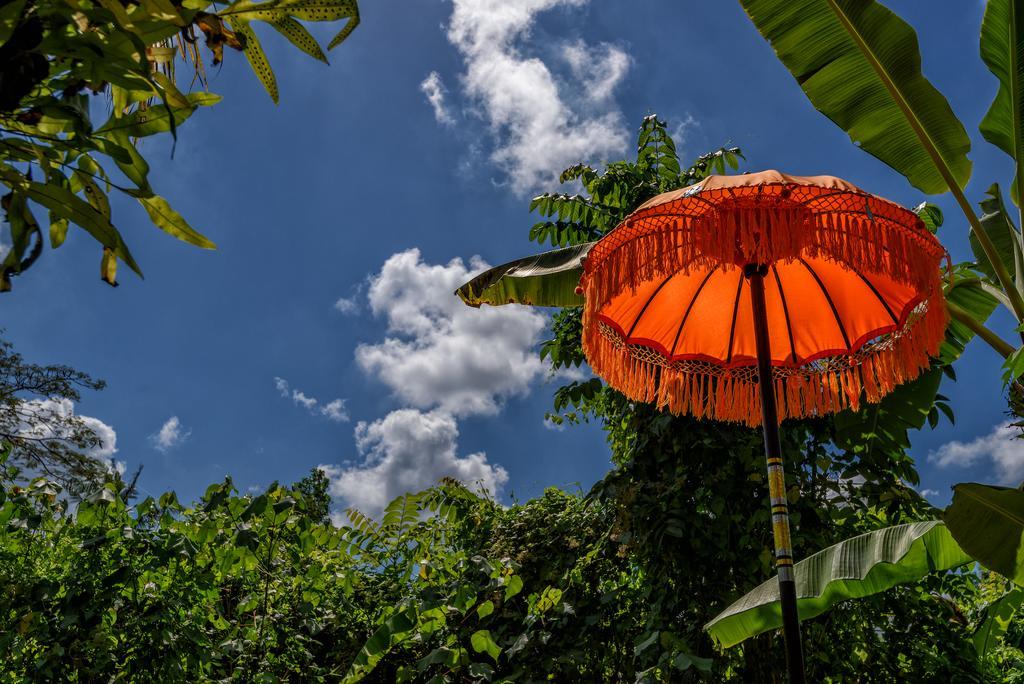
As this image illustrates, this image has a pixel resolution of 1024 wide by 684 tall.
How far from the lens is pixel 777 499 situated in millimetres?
2121

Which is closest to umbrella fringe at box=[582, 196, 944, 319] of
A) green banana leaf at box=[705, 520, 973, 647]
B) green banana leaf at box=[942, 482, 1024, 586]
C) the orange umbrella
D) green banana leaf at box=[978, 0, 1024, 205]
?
the orange umbrella

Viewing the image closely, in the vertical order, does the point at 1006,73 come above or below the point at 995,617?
above

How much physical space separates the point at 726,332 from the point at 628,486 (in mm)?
1009

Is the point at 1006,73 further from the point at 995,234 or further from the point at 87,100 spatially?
the point at 87,100

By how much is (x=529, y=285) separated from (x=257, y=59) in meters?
2.73

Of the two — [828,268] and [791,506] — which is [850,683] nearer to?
[791,506]

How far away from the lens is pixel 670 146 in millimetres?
4305

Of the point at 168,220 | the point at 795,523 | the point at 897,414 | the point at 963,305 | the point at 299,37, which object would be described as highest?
the point at 963,305

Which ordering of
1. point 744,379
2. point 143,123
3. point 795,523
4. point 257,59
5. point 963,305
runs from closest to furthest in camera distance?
point 143,123
point 257,59
point 744,379
point 795,523
point 963,305

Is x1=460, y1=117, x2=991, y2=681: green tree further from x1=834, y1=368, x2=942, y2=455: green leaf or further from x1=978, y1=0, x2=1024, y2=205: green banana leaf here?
x1=978, y1=0, x2=1024, y2=205: green banana leaf

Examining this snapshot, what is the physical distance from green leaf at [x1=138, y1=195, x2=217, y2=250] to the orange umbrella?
5.40ft

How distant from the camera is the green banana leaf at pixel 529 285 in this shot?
337cm

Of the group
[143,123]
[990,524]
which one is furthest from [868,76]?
[143,123]

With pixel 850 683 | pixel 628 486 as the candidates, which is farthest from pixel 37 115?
pixel 850 683
